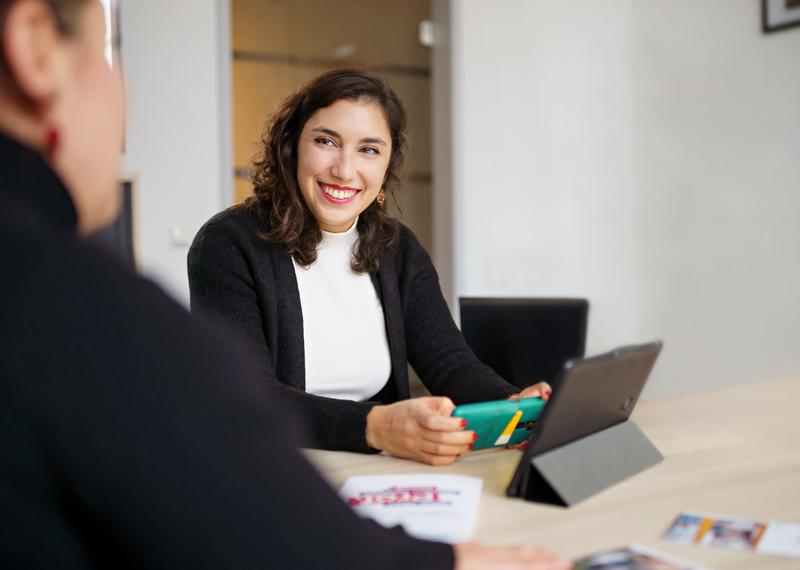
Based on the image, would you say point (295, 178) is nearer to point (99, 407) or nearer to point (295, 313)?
point (295, 313)

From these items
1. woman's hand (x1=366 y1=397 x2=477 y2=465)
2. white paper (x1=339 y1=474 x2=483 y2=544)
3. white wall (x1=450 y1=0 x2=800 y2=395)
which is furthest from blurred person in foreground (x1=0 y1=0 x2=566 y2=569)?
white wall (x1=450 y1=0 x2=800 y2=395)

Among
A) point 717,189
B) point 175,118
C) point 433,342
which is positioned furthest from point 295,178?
point 717,189

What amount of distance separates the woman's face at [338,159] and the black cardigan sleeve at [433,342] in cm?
19

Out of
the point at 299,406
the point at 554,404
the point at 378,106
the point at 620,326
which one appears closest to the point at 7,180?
the point at 554,404

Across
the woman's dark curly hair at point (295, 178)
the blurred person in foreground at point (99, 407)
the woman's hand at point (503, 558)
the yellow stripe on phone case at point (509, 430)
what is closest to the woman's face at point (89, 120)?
the blurred person in foreground at point (99, 407)

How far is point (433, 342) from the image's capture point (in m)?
1.92

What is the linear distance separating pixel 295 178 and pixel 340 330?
382mm

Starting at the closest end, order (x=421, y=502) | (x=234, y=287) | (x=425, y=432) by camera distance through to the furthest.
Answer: (x=421, y=502), (x=425, y=432), (x=234, y=287)

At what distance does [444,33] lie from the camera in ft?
12.6

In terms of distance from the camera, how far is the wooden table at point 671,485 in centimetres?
95

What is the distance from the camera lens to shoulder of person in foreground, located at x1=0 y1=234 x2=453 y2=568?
488mm

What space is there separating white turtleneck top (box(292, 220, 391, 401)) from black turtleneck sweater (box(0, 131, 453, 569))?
1244 millimetres

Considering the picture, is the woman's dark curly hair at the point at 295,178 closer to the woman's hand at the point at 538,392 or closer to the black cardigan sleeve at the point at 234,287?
the black cardigan sleeve at the point at 234,287

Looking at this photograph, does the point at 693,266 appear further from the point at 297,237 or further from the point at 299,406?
the point at 299,406
